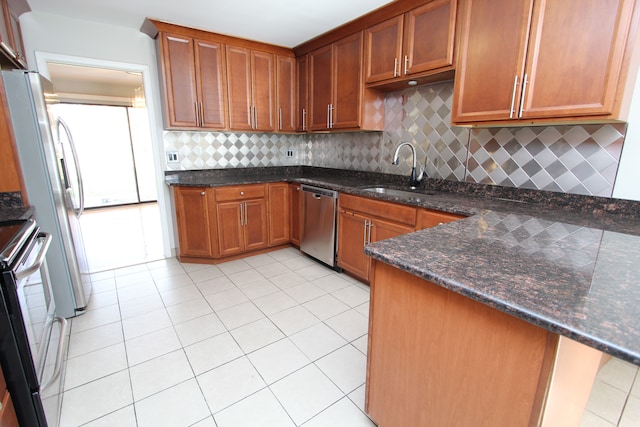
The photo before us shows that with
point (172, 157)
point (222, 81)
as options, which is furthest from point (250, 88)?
point (172, 157)

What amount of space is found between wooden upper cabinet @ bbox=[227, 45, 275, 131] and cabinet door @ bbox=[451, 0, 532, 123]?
2.19 m

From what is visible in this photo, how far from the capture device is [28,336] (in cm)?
111

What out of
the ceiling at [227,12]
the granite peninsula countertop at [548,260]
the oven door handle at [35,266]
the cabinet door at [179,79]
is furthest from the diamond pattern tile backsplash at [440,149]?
the oven door handle at [35,266]

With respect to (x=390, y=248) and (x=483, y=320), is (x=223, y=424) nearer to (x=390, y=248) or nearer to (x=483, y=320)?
(x=390, y=248)

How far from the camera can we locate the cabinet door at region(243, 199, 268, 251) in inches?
131

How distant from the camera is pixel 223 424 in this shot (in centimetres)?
139

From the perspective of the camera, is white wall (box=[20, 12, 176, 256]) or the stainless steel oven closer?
the stainless steel oven

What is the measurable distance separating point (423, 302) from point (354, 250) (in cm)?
179

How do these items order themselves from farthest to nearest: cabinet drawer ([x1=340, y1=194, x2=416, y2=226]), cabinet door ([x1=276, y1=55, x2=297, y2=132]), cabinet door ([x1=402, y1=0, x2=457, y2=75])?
1. cabinet door ([x1=276, y1=55, x2=297, y2=132])
2. cabinet drawer ([x1=340, y1=194, x2=416, y2=226])
3. cabinet door ([x1=402, y1=0, x2=457, y2=75])

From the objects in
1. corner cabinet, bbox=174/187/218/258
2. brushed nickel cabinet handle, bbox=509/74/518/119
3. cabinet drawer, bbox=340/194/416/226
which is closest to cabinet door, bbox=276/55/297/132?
corner cabinet, bbox=174/187/218/258

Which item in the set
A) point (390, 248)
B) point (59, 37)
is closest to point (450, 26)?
point (390, 248)

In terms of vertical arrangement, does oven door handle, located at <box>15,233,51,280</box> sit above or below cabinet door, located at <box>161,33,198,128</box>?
below

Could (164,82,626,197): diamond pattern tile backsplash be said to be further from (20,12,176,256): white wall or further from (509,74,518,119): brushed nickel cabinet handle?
(509,74,518,119): brushed nickel cabinet handle

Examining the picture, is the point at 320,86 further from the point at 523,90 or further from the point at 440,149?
the point at 523,90
